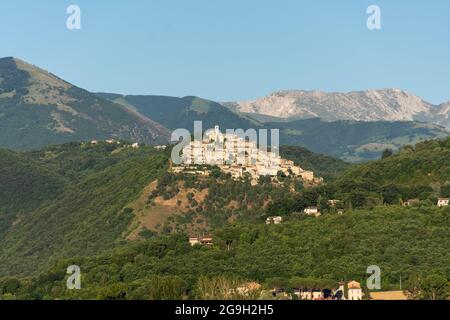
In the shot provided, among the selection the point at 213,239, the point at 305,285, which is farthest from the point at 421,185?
the point at 305,285

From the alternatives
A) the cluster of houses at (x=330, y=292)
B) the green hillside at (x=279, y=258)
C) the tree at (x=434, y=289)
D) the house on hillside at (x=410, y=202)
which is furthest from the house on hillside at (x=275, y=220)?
the tree at (x=434, y=289)

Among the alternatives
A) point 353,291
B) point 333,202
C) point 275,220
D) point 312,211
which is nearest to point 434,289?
point 353,291

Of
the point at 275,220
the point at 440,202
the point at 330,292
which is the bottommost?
the point at 330,292

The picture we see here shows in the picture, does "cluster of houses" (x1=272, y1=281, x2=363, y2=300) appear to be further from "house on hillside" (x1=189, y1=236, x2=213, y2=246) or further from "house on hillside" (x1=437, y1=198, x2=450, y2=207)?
"house on hillside" (x1=437, y1=198, x2=450, y2=207)

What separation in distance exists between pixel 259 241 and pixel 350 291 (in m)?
30.4

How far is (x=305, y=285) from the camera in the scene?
3927 inches

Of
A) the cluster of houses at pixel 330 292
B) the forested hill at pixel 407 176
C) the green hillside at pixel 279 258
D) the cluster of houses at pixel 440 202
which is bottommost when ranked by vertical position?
the cluster of houses at pixel 330 292

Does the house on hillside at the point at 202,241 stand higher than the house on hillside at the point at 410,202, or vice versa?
the house on hillside at the point at 410,202

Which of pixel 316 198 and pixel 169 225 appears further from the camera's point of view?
pixel 169 225

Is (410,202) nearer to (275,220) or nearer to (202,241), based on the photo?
(275,220)

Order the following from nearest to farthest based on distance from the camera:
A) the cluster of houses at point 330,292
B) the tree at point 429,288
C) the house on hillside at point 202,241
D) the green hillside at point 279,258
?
the tree at point 429,288 → the cluster of houses at point 330,292 → the green hillside at point 279,258 → the house on hillside at point 202,241

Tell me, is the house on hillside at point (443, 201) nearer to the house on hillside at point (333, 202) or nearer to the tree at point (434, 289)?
the house on hillside at point (333, 202)

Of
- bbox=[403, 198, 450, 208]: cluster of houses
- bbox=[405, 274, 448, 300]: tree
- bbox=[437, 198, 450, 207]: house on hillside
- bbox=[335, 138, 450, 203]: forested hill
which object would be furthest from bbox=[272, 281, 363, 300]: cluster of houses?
bbox=[335, 138, 450, 203]: forested hill
